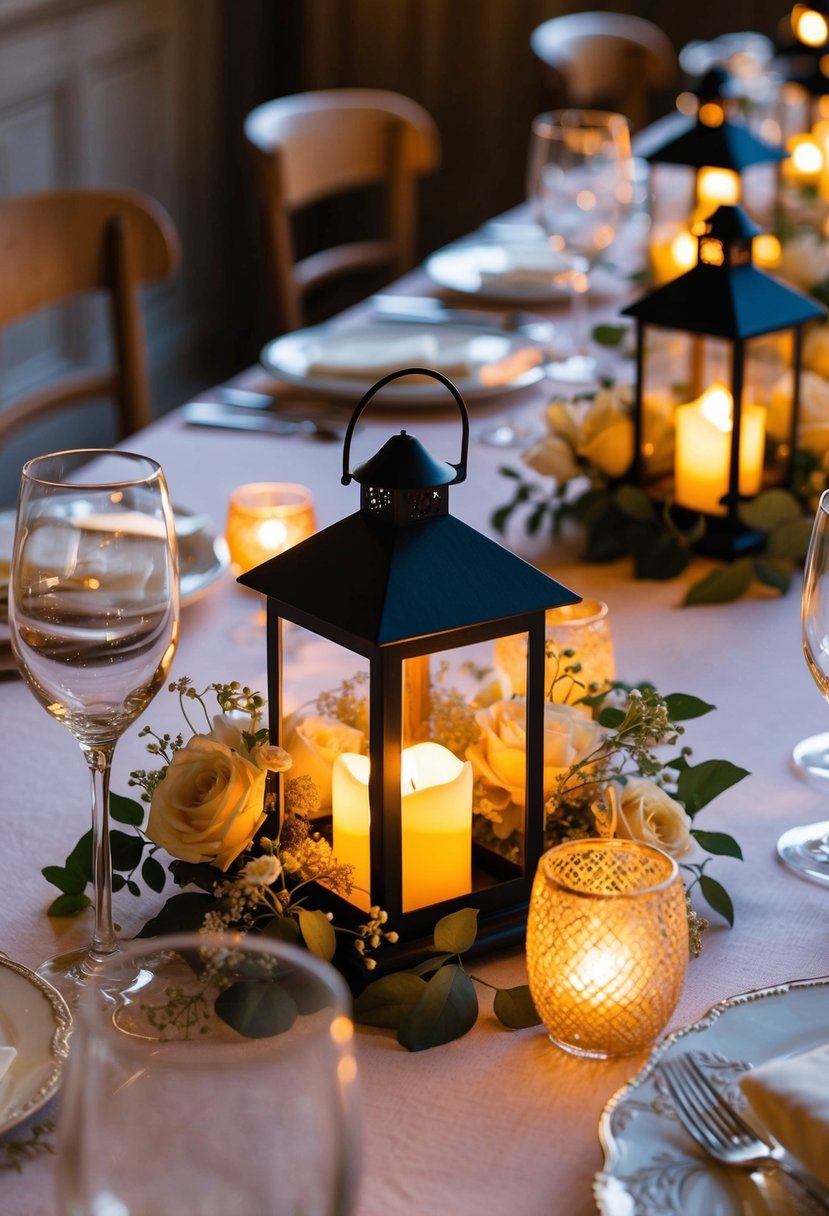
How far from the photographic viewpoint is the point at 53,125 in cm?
374

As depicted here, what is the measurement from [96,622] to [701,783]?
374 millimetres

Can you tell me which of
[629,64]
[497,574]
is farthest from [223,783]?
[629,64]

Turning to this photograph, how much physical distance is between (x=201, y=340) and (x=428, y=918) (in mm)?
3964

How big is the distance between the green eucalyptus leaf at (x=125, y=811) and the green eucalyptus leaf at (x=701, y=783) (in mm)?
321

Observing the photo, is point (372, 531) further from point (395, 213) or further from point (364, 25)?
point (364, 25)

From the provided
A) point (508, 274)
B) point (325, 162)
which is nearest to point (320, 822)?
point (508, 274)

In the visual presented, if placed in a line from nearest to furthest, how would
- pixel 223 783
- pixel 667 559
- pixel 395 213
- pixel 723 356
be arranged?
pixel 223 783 → pixel 667 559 → pixel 723 356 → pixel 395 213

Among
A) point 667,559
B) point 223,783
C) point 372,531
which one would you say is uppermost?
point 372,531

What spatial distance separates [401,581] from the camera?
819 millimetres

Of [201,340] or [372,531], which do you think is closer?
[372,531]

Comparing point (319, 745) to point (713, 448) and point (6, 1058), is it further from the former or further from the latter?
point (713, 448)

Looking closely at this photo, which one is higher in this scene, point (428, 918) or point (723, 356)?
point (723, 356)

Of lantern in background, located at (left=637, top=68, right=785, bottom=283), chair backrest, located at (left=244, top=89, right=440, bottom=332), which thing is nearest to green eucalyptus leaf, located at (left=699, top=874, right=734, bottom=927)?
lantern in background, located at (left=637, top=68, right=785, bottom=283)

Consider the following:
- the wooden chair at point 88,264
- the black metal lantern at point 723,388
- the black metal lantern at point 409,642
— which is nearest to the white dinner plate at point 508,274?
the wooden chair at point 88,264
